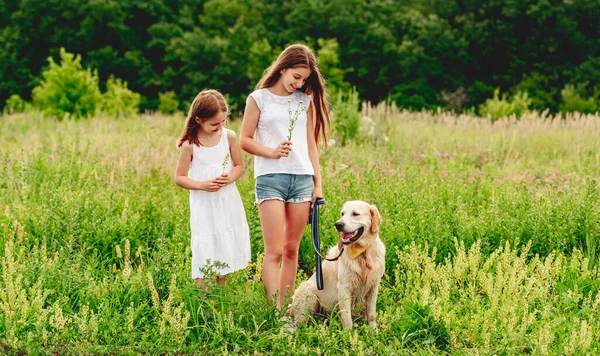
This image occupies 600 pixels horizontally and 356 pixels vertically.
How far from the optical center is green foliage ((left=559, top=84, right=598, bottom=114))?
101 ft

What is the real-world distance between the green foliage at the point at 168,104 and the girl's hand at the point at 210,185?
31.9m

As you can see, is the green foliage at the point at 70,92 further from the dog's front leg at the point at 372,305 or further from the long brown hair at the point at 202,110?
the dog's front leg at the point at 372,305

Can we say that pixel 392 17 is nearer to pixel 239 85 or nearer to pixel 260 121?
pixel 239 85

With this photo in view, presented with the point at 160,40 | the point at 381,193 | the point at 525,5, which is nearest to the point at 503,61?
the point at 525,5

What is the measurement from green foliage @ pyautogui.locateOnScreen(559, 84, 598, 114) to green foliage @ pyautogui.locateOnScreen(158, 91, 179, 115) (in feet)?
66.9

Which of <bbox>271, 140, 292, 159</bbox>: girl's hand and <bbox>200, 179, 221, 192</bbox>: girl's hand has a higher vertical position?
<bbox>271, 140, 292, 159</bbox>: girl's hand

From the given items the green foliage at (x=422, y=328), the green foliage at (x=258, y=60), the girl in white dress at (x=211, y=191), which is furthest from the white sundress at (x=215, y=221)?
the green foliage at (x=258, y=60)

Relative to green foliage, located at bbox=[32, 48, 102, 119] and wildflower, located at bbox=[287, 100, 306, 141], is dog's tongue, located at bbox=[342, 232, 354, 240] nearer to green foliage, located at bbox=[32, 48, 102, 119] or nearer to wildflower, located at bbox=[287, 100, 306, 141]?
wildflower, located at bbox=[287, 100, 306, 141]

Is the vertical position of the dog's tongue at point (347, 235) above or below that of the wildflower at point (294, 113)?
below

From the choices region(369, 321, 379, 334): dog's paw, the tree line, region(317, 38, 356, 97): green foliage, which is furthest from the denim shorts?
the tree line

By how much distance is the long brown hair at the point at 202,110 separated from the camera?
4.89m

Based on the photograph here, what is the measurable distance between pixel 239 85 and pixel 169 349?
33.6m

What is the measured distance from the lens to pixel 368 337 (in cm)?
480

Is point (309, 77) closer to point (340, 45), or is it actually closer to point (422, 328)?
point (422, 328)
